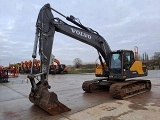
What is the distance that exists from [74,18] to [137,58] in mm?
4288

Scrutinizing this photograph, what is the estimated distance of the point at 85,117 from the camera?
21.6 ft

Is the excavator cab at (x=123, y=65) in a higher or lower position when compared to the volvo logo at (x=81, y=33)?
lower

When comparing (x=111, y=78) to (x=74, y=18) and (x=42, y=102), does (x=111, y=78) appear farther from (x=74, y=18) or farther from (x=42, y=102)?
(x=42, y=102)

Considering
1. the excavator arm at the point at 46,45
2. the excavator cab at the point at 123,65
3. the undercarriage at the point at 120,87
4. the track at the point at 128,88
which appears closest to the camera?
the excavator arm at the point at 46,45

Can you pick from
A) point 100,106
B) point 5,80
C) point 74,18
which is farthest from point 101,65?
point 5,80

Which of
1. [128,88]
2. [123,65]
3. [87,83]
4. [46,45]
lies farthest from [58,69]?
[46,45]

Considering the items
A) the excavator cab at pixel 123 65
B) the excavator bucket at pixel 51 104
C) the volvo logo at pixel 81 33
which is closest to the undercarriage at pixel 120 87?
the excavator cab at pixel 123 65

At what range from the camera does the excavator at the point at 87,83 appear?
7.38 metres

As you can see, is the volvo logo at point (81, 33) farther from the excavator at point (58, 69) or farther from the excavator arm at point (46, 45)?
the excavator at point (58, 69)

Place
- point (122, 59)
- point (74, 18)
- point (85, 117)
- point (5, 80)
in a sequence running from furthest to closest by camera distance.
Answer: point (5, 80) < point (122, 59) < point (74, 18) < point (85, 117)

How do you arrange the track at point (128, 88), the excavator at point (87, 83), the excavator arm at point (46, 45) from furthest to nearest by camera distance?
the track at point (128, 88), the excavator at point (87, 83), the excavator arm at point (46, 45)

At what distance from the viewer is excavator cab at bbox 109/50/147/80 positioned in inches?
426

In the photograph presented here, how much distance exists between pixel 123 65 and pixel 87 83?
2.28 metres

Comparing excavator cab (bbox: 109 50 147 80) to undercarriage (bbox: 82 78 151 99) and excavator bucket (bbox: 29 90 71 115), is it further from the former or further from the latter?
excavator bucket (bbox: 29 90 71 115)
